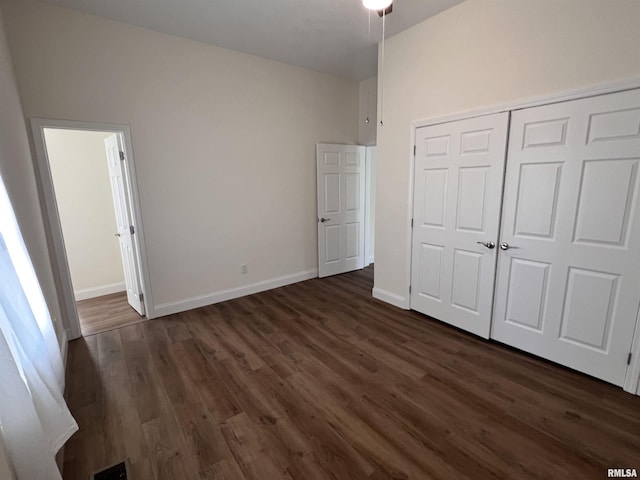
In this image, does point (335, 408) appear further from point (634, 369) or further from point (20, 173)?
point (20, 173)

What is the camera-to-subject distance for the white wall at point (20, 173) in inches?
75.0

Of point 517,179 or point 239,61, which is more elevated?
point 239,61

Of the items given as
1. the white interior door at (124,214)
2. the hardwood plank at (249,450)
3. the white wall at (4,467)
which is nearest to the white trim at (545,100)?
the hardwood plank at (249,450)

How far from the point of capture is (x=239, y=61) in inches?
144

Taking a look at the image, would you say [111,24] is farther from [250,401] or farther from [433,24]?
[250,401]

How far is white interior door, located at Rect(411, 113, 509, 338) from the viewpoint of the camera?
8.78 feet

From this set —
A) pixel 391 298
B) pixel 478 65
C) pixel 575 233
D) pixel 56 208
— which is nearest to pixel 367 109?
pixel 478 65

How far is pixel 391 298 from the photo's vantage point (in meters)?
3.74

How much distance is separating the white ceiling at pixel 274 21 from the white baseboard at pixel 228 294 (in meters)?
2.98

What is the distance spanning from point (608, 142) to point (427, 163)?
4.54 ft

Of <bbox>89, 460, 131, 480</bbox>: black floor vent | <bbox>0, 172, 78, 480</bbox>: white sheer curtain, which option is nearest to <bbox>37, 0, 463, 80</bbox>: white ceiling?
<bbox>0, 172, 78, 480</bbox>: white sheer curtain

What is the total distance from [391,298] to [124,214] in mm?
3316

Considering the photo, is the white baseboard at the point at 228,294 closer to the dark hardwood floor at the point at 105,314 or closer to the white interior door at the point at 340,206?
the dark hardwood floor at the point at 105,314

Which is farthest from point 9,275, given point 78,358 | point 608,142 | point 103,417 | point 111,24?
point 608,142
